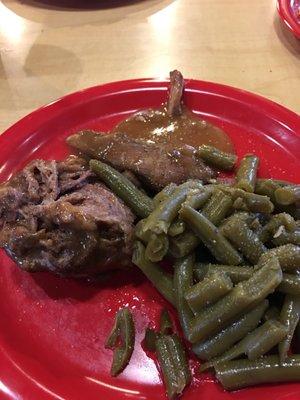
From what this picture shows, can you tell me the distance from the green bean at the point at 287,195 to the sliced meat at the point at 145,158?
399 millimetres

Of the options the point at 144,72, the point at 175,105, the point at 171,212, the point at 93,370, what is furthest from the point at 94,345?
the point at 144,72

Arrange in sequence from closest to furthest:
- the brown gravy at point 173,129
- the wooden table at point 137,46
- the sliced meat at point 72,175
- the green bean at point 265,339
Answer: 1. the green bean at point 265,339
2. the sliced meat at point 72,175
3. the brown gravy at point 173,129
4. the wooden table at point 137,46


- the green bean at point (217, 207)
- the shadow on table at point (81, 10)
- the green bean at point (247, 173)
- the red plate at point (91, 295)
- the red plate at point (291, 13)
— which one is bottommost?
the red plate at point (91, 295)

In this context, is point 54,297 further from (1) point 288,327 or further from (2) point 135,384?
(1) point 288,327

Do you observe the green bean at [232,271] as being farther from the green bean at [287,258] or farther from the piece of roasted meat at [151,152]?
the piece of roasted meat at [151,152]

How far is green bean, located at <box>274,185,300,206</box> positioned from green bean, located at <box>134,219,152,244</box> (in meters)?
0.57

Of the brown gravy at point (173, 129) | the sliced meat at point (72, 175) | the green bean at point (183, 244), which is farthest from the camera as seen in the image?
the brown gravy at point (173, 129)

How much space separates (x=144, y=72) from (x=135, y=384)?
2062 mm

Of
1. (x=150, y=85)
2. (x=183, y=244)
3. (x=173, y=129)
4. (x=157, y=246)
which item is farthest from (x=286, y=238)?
(x=150, y=85)

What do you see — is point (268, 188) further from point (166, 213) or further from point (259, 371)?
point (259, 371)

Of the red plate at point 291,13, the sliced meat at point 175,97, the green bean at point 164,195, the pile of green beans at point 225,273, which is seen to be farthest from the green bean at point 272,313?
the red plate at point 291,13

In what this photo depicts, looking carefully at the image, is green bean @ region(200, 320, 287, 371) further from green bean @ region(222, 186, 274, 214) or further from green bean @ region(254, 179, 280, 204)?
green bean @ region(254, 179, 280, 204)

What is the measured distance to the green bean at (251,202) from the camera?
1974mm

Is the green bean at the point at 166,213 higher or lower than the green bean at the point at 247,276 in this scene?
higher
